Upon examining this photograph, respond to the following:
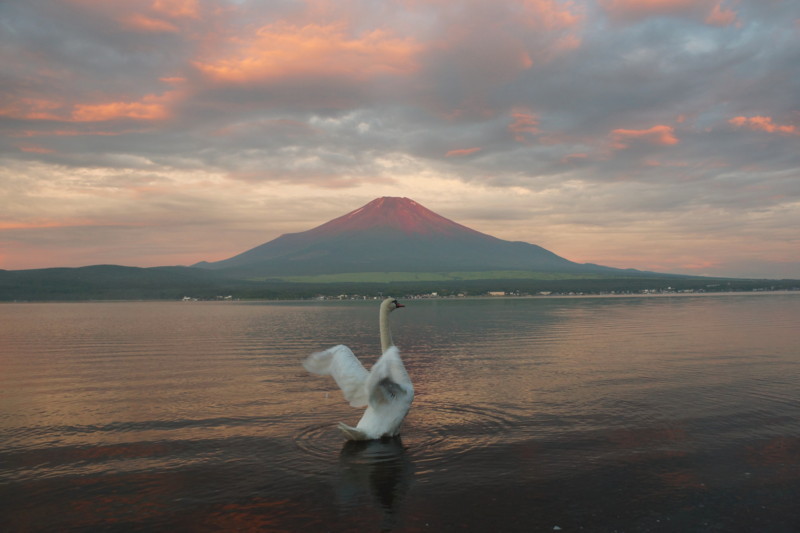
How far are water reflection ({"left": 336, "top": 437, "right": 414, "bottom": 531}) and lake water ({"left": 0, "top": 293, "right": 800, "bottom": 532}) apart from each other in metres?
0.06

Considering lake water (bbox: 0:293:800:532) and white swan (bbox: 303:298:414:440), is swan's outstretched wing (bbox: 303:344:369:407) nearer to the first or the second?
white swan (bbox: 303:298:414:440)

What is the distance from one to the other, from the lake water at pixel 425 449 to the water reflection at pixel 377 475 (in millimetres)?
61

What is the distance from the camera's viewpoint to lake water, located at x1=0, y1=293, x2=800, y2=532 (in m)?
11.4

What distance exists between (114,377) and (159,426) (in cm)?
1140

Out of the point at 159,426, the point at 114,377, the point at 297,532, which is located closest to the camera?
the point at 297,532

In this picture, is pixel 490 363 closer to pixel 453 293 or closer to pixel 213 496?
pixel 213 496

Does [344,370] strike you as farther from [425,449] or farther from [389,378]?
[425,449]

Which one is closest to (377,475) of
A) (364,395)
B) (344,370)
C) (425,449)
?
(425,449)

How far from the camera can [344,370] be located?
15.7m

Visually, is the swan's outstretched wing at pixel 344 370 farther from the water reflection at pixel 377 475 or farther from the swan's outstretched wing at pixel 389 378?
the water reflection at pixel 377 475

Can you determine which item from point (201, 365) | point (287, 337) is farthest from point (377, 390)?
point (287, 337)

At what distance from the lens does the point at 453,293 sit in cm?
18738

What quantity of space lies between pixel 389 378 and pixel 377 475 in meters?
2.22

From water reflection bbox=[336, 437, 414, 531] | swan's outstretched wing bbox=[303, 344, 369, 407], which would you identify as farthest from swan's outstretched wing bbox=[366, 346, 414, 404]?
water reflection bbox=[336, 437, 414, 531]
